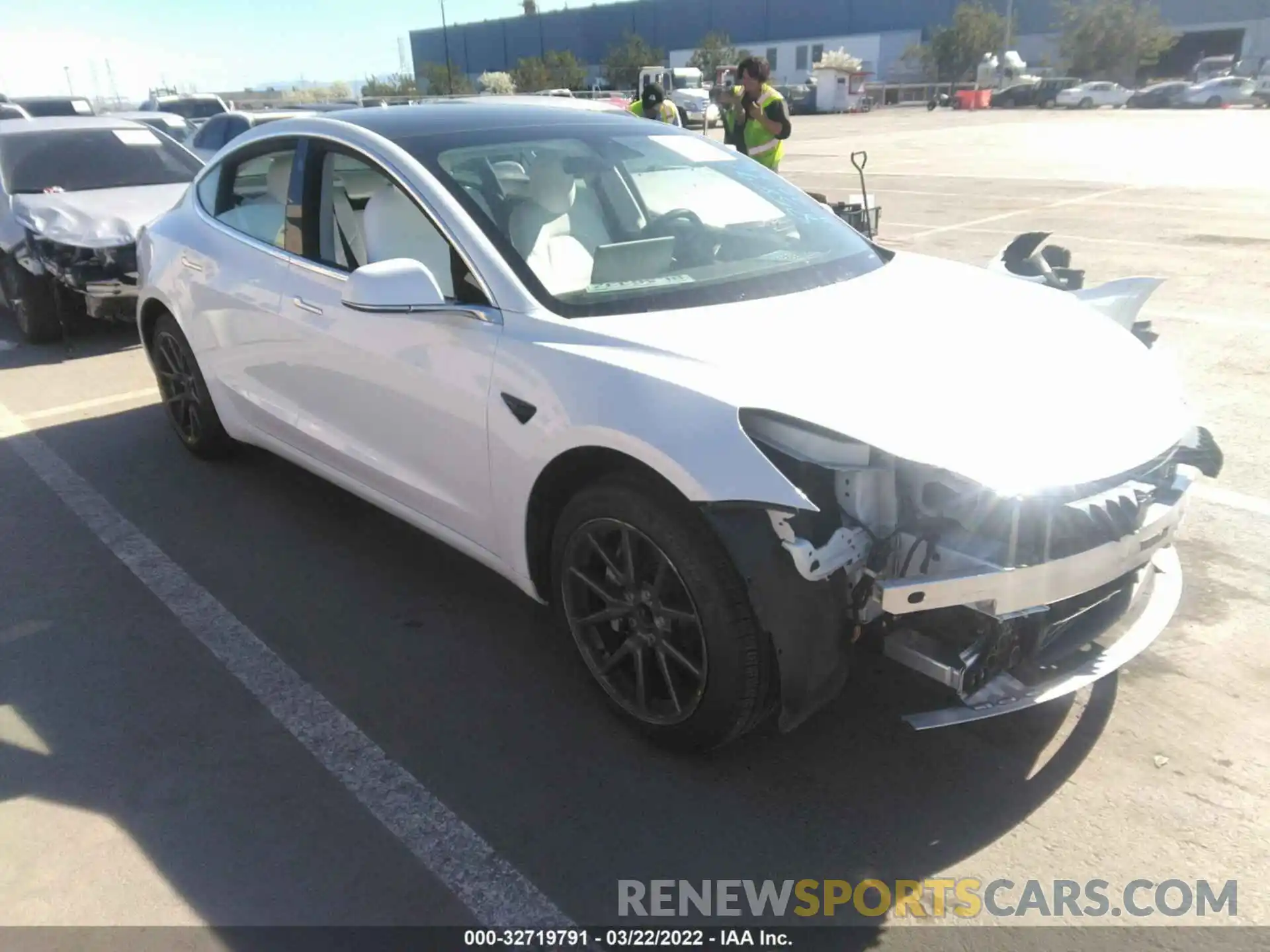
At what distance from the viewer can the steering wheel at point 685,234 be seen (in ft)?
11.0

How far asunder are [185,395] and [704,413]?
3625 mm

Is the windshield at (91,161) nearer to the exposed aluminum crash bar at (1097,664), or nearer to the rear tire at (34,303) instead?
the rear tire at (34,303)

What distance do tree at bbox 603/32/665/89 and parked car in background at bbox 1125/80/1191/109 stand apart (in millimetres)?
36093

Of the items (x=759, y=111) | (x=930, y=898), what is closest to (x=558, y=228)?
(x=930, y=898)

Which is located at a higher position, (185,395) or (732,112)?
(732,112)

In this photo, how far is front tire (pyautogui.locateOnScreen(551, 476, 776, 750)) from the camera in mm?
2512

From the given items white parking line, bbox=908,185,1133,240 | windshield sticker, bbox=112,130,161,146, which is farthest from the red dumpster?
windshield sticker, bbox=112,130,161,146

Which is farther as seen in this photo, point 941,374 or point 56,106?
point 56,106

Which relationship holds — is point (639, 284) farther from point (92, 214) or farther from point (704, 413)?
point (92, 214)

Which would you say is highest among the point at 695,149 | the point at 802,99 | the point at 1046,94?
the point at 695,149

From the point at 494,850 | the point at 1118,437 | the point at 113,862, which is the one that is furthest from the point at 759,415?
the point at 113,862

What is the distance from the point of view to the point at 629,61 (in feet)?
248

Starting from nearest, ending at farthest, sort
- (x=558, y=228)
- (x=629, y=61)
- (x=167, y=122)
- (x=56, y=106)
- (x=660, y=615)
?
(x=660, y=615) → (x=558, y=228) → (x=167, y=122) → (x=56, y=106) → (x=629, y=61)

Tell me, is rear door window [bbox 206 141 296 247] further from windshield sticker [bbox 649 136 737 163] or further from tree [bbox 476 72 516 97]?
tree [bbox 476 72 516 97]
